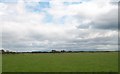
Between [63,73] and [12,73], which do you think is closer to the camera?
[63,73]

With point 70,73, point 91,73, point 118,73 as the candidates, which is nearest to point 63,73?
point 70,73

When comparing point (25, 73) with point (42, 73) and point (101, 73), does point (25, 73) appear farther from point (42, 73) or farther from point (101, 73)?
point (101, 73)

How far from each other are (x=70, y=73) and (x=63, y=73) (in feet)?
3.07

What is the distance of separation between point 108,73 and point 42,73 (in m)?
7.97

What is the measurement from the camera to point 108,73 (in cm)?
3522

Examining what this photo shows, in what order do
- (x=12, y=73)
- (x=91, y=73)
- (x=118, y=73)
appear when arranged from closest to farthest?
(x=118, y=73) < (x=91, y=73) < (x=12, y=73)

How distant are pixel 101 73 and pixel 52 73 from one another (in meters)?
5.98

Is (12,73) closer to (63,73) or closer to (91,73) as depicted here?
(63,73)

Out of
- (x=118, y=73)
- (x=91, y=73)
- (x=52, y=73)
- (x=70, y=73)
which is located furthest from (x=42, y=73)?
(x=118, y=73)

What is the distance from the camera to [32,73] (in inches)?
1449

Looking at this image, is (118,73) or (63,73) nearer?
(118,73)

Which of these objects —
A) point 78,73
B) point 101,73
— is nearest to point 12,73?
point 78,73

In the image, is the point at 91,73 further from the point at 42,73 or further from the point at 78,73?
the point at 42,73

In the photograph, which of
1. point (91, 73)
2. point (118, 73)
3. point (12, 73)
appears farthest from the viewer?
point (12, 73)
